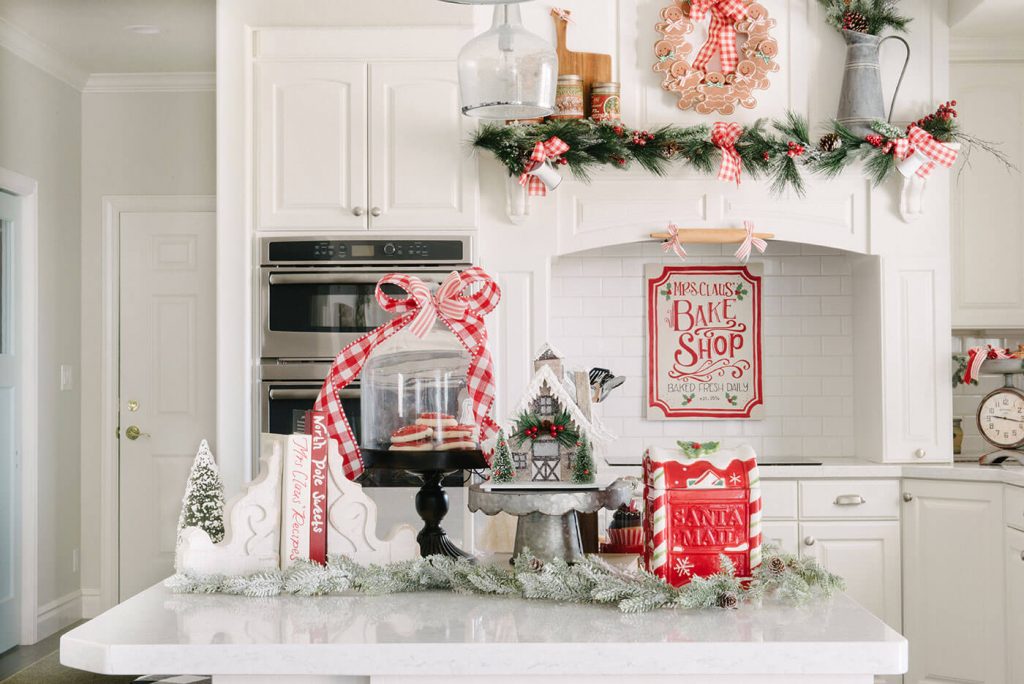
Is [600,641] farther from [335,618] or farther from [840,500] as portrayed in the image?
[840,500]

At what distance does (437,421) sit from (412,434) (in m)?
0.05

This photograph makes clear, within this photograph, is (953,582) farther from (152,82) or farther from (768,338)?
(152,82)

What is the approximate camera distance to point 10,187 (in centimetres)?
460

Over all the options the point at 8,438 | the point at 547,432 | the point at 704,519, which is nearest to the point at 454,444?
the point at 547,432

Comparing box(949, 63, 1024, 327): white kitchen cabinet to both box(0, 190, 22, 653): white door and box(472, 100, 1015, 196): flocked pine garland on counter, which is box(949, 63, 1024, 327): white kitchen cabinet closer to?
box(472, 100, 1015, 196): flocked pine garland on counter

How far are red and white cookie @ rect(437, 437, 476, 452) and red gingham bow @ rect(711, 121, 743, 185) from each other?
2313mm

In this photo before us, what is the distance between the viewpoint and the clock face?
3.88 m

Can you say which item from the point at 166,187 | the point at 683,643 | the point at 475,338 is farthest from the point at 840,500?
the point at 166,187

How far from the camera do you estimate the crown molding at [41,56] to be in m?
4.54

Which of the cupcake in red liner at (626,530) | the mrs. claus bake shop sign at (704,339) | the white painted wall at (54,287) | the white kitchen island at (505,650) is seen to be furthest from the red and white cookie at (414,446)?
the white painted wall at (54,287)

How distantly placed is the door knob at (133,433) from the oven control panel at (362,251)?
6.32 feet

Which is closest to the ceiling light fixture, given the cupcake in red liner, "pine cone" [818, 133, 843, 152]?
"pine cone" [818, 133, 843, 152]

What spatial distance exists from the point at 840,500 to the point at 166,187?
12.0 ft

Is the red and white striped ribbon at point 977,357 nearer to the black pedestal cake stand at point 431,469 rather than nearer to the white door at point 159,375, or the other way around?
the black pedestal cake stand at point 431,469
